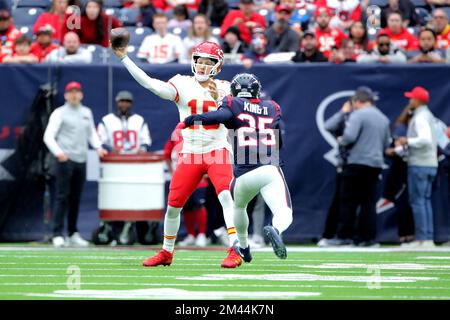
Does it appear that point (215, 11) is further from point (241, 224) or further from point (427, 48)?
point (241, 224)

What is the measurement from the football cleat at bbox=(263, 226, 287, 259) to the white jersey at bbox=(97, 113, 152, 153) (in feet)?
16.9

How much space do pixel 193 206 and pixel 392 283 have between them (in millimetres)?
5548

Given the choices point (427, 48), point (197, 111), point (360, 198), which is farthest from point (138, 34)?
point (197, 111)

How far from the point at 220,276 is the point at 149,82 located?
6.15 ft

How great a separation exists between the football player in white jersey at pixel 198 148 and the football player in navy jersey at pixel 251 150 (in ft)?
0.61

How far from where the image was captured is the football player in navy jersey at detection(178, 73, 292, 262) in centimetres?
978

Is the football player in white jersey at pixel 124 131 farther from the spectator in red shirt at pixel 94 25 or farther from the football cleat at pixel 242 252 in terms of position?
the football cleat at pixel 242 252

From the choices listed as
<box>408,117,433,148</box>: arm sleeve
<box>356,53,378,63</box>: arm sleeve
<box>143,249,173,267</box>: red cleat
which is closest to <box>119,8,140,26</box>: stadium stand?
<box>356,53,378,63</box>: arm sleeve

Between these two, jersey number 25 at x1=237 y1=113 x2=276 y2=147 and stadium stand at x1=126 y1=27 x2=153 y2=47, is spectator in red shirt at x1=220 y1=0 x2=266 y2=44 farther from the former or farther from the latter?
jersey number 25 at x1=237 y1=113 x2=276 y2=147

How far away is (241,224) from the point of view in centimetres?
1007

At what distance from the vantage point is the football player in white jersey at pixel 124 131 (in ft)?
46.6

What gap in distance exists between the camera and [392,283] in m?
8.77
